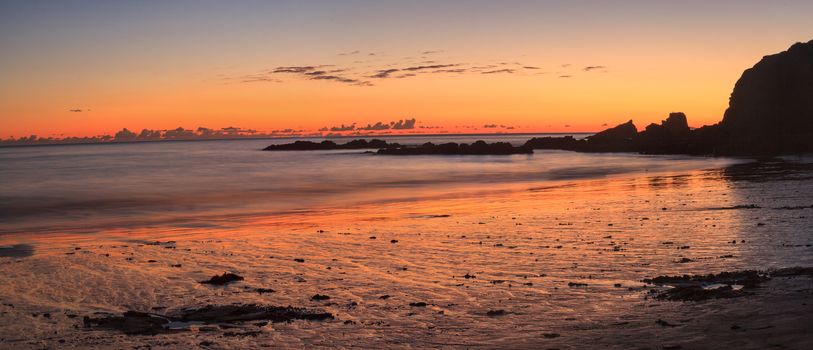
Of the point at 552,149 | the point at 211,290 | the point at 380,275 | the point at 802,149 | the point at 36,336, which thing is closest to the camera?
the point at 36,336

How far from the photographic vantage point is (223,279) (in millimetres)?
15305

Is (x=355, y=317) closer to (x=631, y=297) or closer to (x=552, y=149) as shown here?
(x=631, y=297)

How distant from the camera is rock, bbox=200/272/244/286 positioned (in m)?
15.1

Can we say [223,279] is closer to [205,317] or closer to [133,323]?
[205,317]

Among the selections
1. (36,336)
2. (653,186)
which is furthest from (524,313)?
(653,186)

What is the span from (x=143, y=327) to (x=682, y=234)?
15.3 meters

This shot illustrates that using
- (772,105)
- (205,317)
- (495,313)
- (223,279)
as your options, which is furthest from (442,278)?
(772,105)

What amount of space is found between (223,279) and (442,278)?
4.89m

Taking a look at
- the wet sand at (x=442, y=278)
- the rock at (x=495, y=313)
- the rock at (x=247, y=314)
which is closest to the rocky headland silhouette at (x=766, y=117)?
the wet sand at (x=442, y=278)

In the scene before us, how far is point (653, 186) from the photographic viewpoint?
43.0 meters

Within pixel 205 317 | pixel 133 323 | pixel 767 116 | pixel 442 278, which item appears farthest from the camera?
pixel 767 116

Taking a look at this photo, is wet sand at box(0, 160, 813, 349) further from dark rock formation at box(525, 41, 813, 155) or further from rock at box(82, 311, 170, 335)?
dark rock formation at box(525, 41, 813, 155)

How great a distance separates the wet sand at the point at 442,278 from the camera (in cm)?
1051

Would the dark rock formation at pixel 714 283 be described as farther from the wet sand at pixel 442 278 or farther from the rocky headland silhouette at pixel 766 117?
the rocky headland silhouette at pixel 766 117
